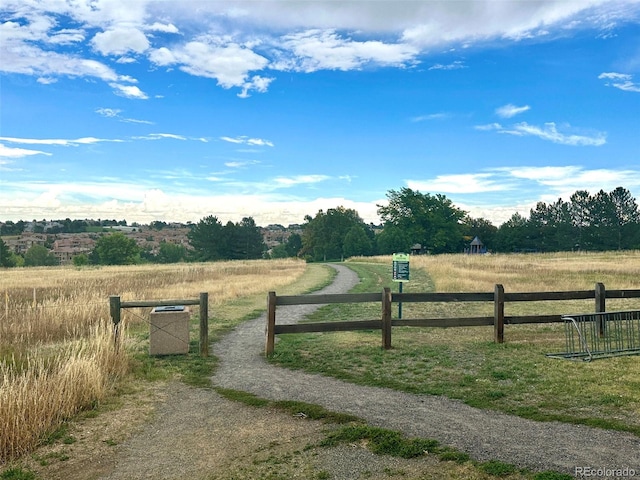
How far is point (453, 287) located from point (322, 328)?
1712cm

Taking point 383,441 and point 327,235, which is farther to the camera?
point 327,235

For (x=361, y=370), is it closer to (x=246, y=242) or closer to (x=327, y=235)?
(x=246, y=242)

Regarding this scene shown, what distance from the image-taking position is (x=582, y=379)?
318 inches

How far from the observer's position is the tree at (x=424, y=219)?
99.4 metres

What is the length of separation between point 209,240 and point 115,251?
64.3 feet

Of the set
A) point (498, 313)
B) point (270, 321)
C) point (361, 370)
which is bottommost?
point (361, 370)

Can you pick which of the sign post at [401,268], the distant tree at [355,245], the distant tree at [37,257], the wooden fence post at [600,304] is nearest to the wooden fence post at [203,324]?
the sign post at [401,268]

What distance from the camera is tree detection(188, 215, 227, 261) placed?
364 ft

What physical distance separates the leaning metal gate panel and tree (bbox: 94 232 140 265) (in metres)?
98.5

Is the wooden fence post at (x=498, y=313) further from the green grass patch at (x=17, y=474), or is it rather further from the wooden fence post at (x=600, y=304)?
the green grass patch at (x=17, y=474)

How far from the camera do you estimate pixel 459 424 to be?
6168 millimetres

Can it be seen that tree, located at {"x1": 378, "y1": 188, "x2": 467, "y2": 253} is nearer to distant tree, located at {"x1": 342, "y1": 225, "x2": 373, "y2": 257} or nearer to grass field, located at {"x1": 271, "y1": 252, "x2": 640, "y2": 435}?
distant tree, located at {"x1": 342, "y1": 225, "x2": 373, "y2": 257}

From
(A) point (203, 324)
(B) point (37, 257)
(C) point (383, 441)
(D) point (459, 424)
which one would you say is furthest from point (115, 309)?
(B) point (37, 257)

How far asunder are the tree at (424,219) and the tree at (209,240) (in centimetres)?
3570
